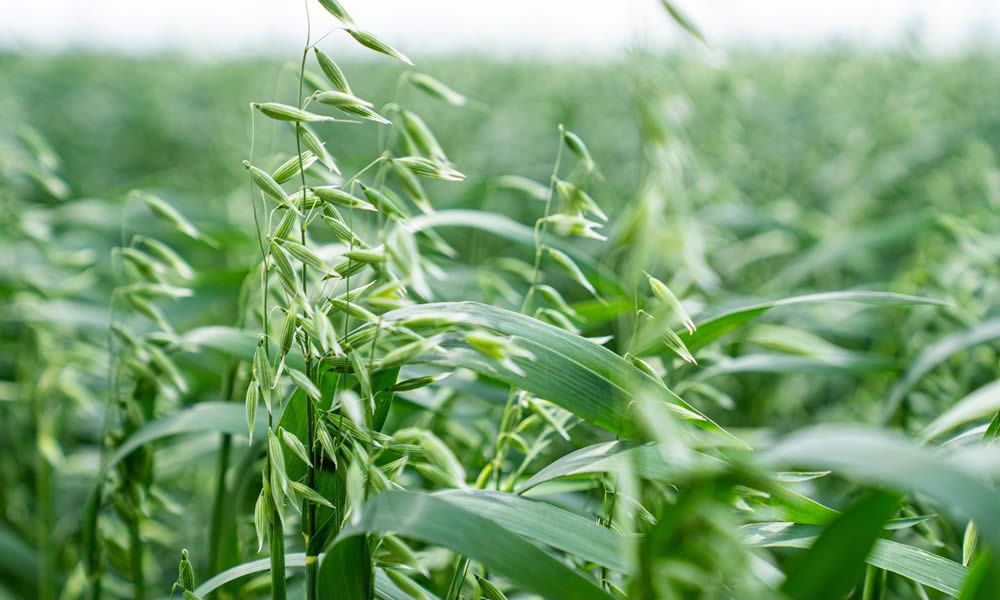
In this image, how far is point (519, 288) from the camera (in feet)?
5.47

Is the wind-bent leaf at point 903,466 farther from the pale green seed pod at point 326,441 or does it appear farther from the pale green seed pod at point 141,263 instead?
the pale green seed pod at point 141,263

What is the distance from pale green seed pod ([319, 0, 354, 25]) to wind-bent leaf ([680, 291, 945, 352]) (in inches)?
15.8

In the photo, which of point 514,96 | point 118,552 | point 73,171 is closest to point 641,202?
point 118,552

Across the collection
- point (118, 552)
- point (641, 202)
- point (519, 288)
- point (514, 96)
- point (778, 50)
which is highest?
point (778, 50)

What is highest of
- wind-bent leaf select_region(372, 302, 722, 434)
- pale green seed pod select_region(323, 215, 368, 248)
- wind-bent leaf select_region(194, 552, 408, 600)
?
pale green seed pod select_region(323, 215, 368, 248)

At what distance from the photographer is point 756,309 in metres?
0.74

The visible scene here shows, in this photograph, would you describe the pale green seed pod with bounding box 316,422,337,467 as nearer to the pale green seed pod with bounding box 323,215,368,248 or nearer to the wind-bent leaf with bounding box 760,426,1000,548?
the pale green seed pod with bounding box 323,215,368,248

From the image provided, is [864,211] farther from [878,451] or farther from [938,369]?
[878,451]

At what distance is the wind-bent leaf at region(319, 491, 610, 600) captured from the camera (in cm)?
47

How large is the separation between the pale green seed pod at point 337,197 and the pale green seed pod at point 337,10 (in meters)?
0.12

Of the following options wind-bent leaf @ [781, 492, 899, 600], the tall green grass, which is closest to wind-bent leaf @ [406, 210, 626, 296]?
the tall green grass

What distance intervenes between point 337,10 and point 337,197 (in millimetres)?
128

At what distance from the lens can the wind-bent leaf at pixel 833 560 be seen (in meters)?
0.41

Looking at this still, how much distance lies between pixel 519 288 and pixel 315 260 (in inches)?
44.0
